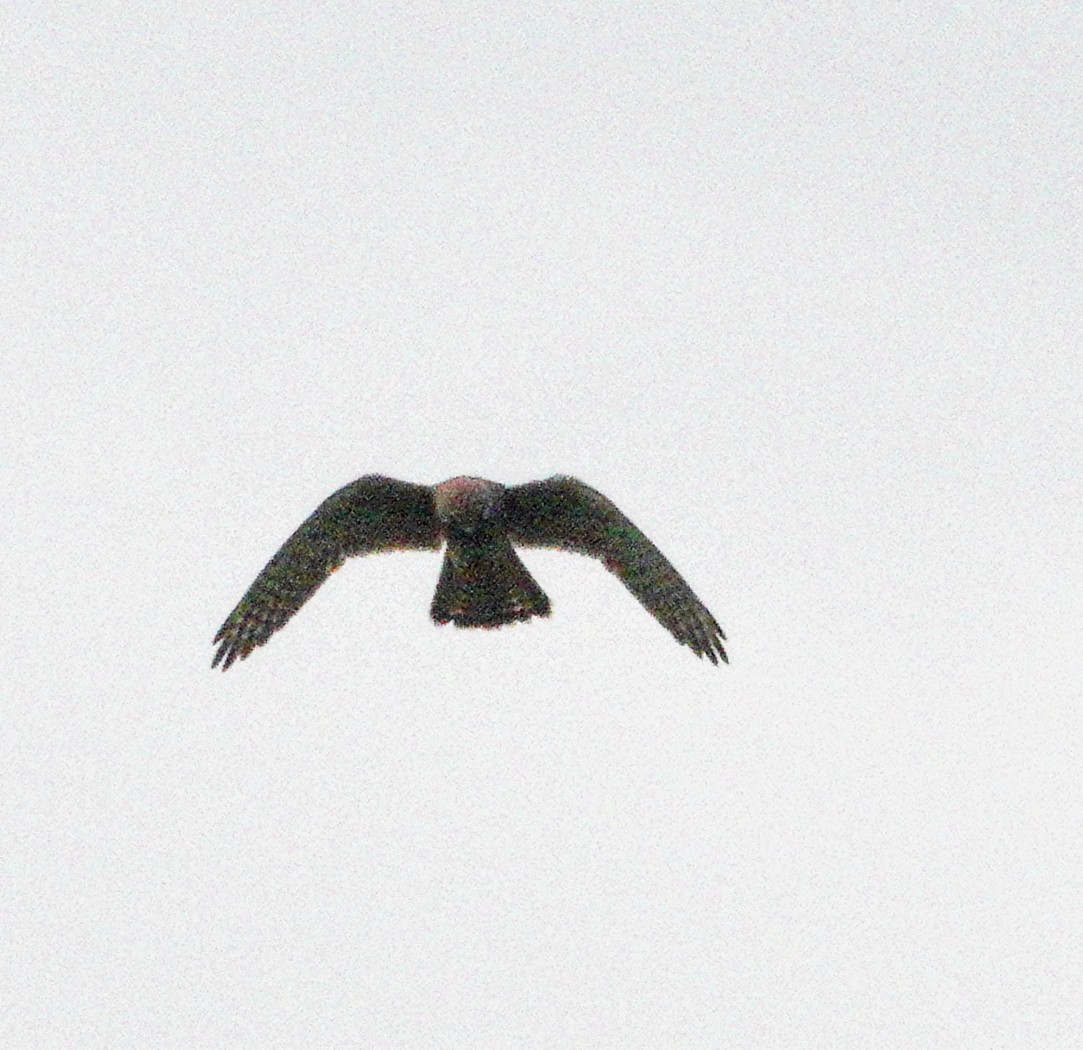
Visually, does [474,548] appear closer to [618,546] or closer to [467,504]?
[467,504]

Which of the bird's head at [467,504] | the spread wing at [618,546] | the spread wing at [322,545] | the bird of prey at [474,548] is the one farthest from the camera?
the spread wing at [322,545]

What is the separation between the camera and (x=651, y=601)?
45.5 ft

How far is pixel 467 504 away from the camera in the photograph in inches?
525

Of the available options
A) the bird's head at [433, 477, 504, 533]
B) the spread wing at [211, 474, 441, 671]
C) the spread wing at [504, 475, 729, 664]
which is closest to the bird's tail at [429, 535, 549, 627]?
the bird's head at [433, 477, 504, 533]

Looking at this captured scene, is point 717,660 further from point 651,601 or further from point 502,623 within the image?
point 502,623

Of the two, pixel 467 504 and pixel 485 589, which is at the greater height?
pixel 467 504

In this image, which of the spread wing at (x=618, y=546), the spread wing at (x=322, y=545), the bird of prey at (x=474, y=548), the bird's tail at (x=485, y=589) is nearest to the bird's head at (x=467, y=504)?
the bird of prey at (x=474, y=548)

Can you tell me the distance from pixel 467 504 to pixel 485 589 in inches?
28.5

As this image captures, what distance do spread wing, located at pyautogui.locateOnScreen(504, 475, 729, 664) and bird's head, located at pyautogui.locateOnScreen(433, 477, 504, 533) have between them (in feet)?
1.36

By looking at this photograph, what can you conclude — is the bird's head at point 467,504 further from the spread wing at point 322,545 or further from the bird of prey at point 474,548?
the spread wing at point 322,545

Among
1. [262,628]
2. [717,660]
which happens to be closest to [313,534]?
[262,628]

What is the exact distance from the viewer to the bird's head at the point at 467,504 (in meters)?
13.3

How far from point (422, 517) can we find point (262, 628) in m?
1.52

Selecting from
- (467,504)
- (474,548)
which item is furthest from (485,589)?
(467,504)
